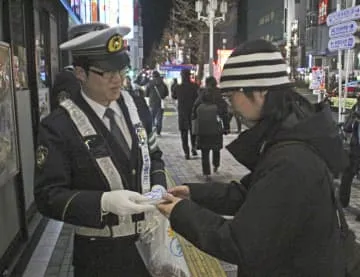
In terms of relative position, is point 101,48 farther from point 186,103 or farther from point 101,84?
point 186,103

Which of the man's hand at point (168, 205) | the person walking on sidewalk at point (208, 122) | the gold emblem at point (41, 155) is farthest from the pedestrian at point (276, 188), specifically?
the person walking on sidewalk at point (208, 122)

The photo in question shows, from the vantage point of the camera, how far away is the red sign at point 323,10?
176ft

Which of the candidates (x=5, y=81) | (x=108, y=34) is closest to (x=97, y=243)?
(x=108, y=34)

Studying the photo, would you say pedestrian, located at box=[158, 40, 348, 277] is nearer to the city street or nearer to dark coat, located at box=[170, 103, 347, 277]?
dark coat, located at box=[170, 103, 347, 277]

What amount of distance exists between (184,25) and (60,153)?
44531 millimetres

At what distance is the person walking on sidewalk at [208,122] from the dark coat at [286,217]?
700 cm

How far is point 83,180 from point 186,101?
9377 mm

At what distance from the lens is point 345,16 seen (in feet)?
28.8

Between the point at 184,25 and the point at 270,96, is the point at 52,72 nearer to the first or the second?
the point at 270,96

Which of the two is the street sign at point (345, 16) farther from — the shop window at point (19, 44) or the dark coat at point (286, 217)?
the dark coat at point (286, 217)

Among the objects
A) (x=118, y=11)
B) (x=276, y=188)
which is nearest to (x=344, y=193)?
(x=276, y=188)

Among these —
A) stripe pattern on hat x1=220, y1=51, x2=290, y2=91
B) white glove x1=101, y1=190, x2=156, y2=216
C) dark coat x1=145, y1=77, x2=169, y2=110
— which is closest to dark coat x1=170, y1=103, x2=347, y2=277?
stripe pattern on hat x1=220, y1=51, x2=290, y2=91

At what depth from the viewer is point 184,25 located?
149 ft

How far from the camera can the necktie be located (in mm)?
2194
